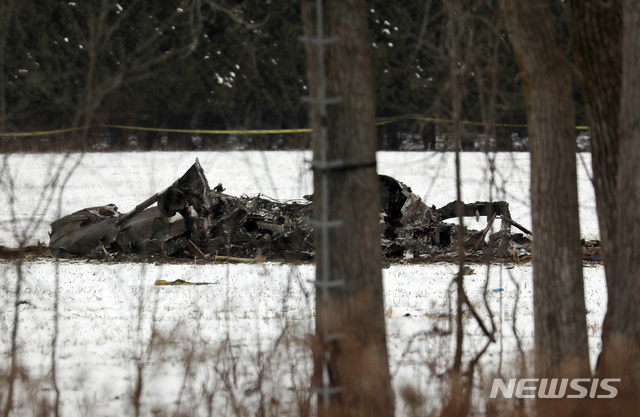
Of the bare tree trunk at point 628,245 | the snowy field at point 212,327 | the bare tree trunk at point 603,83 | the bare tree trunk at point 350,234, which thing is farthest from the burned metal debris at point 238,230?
the bare tree trunk at point 350,234

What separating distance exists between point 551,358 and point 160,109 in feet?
56.3

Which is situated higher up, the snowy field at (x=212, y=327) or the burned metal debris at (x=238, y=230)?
the burned metal debris at (x=238, y=230)

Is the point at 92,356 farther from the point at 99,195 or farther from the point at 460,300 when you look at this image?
the point at 99,195

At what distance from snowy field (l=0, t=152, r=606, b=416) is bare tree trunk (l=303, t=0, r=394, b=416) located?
0.23m

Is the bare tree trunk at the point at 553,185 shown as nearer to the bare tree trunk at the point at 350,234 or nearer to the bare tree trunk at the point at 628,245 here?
the bare tree trunk at the point at 628,245

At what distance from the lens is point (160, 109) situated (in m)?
19.0

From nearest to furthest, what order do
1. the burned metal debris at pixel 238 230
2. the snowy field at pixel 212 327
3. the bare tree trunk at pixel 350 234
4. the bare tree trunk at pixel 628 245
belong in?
the bare tree trunk at pixel 350 234 < the bare tree trunk at pixel 628 245 < the snowy field at pixel 212 327 < the burned metal debris at pixel 238 230

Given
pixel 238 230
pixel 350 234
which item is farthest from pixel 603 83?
pixel 238 230

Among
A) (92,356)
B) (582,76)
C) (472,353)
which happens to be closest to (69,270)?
(92,356)

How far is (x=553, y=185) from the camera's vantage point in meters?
3.35

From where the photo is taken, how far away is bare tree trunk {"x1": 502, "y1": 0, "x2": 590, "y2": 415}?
333 centimetres

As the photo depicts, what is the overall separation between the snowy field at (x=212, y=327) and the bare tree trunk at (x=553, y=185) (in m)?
0.25

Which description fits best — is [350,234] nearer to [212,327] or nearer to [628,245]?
[628,245]

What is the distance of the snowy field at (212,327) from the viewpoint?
3291 mm
